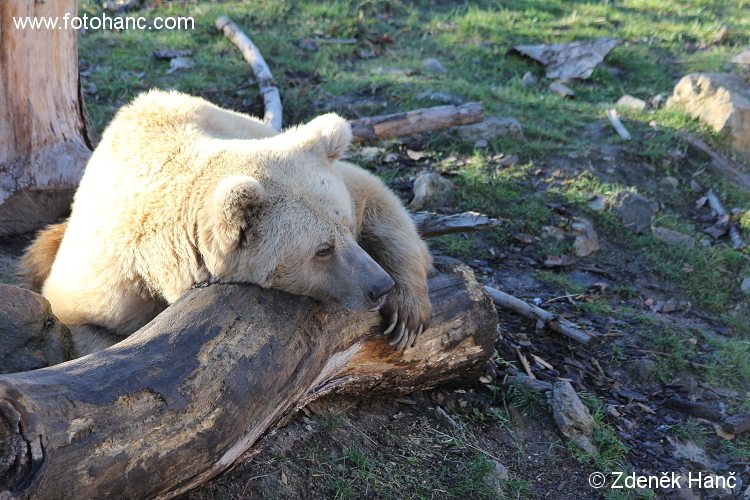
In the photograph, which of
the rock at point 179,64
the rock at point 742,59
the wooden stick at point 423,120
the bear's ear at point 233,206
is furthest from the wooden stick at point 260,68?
the rock at point 742,59

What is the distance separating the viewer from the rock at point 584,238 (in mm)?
6637

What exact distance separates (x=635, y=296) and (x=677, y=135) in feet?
9.15

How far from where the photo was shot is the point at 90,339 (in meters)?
4.07

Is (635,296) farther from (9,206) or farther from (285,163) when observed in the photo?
(9,206)

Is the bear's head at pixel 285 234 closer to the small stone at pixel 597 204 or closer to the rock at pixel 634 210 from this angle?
the small stone at pixel 597 204

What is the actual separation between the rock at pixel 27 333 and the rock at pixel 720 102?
700 centimetres

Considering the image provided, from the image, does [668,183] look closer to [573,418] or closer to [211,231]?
[573,418]

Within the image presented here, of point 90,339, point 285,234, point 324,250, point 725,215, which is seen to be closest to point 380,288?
point 324,250

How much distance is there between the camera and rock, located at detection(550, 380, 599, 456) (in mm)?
4543

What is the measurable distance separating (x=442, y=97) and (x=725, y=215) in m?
3.04

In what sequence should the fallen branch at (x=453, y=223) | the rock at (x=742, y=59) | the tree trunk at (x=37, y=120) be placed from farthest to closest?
the rock at (x=742, y=59) < the tree trunk at (x=37, y=120) < the fallen branch at (x=453, y=223)

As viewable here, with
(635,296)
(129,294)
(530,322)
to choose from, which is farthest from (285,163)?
(635,296)

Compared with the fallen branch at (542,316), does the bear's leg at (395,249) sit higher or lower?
higher

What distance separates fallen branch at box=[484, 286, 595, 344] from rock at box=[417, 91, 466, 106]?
3333 mm
